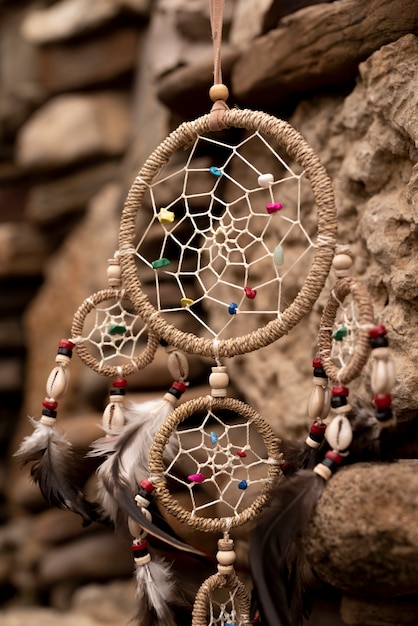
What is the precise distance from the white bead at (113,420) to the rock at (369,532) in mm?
378

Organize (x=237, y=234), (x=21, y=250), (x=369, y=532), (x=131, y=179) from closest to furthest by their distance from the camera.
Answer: (x=369, y=532), (x=237, y=234), (x=131, y=179), (x=21, y=250)

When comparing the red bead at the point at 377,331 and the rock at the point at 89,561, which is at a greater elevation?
the red bead at the point at 377,331

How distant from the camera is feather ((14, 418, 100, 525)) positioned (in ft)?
3.62

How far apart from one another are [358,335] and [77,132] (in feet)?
4.99

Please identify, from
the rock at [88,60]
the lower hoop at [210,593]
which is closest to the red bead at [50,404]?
the lower hoop at [210,593]

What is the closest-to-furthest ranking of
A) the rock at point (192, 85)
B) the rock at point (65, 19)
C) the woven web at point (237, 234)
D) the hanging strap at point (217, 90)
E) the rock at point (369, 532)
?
the rock at point (369, 532), the hanging strap at point (217, 90), the woven web at point (237, 234), the rock at point (192, 85), the rock at point (65, 19)

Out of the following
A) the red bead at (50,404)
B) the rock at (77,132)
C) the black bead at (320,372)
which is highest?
the rock at (77,132)

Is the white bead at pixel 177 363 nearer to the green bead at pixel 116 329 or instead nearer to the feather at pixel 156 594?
the green bead at pixel 116 329

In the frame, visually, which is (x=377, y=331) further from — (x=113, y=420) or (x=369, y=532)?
(x=113, y=420)

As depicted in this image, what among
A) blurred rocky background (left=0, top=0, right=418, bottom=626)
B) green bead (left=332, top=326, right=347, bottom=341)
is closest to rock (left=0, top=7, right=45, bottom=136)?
blurred rocky background (left=0, top=0, right=418, bottom=626)

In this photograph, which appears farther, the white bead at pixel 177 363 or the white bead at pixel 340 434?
the white bead at pixel 177 363

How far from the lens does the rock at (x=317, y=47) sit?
1.10 metres

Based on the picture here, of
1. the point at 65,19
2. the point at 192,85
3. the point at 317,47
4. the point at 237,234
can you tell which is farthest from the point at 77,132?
the point at 317,47

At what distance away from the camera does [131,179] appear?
6.17ft
